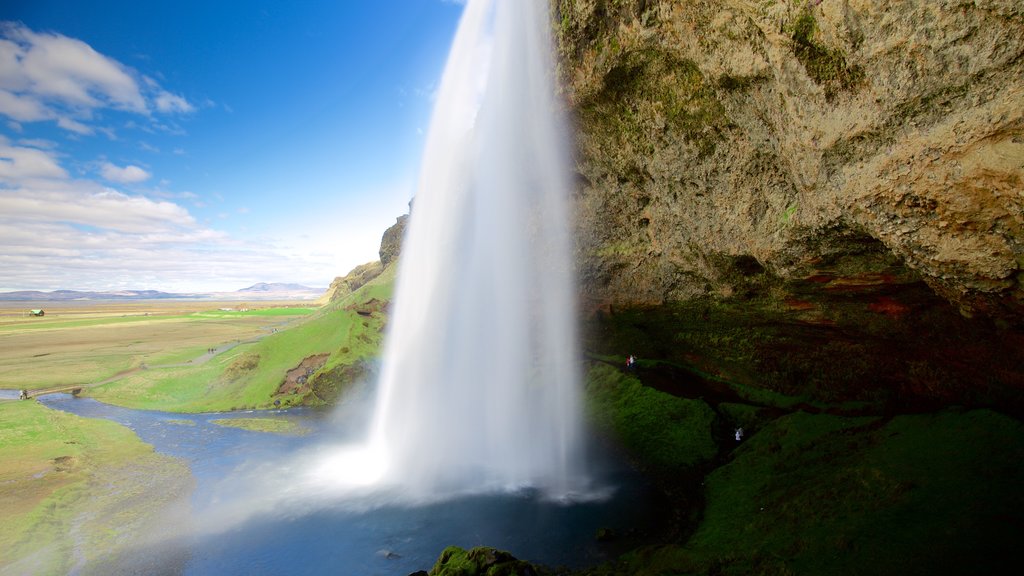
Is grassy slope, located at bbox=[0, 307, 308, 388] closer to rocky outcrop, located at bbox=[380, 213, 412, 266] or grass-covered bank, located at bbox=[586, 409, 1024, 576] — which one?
rocky outcrop, located at bbox=[380, 213, 412, 266]

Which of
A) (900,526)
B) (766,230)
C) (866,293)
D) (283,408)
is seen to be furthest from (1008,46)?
(283,408)

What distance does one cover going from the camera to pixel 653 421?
23484 mm

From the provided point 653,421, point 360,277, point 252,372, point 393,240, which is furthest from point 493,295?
point 360,277

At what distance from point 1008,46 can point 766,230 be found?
7.59 m

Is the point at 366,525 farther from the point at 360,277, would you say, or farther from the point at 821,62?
the point at 360,277

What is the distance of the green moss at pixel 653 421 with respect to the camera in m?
20.5

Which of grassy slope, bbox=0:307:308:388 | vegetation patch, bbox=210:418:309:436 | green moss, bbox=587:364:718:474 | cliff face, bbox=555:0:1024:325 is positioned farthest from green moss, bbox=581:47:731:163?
grassy slope, bbox=0:307:308:388

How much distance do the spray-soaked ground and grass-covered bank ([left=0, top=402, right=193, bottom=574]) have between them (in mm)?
1376

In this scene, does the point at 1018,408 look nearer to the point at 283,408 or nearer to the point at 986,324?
the point at 986,324

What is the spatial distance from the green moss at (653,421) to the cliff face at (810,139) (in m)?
6.11

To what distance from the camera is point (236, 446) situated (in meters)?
26.9

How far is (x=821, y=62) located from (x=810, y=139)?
1.84 metres

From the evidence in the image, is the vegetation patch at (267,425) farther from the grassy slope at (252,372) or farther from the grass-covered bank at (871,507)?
the grass-covered bank at (871,507)

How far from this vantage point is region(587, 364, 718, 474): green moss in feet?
67.4
